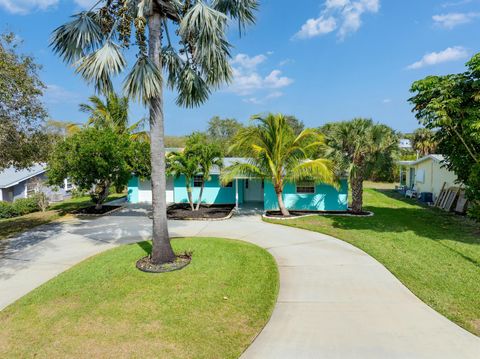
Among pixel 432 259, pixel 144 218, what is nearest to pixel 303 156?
pixel 432 259

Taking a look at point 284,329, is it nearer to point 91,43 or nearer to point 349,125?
point 91,43

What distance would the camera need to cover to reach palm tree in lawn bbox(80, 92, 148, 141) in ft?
63.5

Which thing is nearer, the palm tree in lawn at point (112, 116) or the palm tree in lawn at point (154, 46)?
the palm tree in lawn at point (154, 46)

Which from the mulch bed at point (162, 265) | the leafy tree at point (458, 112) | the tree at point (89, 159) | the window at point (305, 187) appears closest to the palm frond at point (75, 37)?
the mulch bed at point (162, 265)

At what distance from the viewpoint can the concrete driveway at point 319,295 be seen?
167 inches

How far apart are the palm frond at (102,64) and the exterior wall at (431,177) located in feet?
60.2

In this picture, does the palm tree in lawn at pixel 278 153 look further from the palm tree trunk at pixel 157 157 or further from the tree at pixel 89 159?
the palm tree trunk at pixel 157 157

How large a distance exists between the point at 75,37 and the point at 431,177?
21.4m

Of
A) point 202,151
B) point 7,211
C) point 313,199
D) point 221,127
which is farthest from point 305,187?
point 221,127

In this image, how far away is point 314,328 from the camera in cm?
471

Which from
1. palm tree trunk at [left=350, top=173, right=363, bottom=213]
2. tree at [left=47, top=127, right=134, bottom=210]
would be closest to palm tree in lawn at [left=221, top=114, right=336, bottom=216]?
palm tree trunk at [left=350, top=173, right=363, bottom=213]

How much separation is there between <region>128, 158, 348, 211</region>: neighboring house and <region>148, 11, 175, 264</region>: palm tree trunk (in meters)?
8.68

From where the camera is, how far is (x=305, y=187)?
16.0 m

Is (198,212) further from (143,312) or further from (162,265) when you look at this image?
(143,312)
